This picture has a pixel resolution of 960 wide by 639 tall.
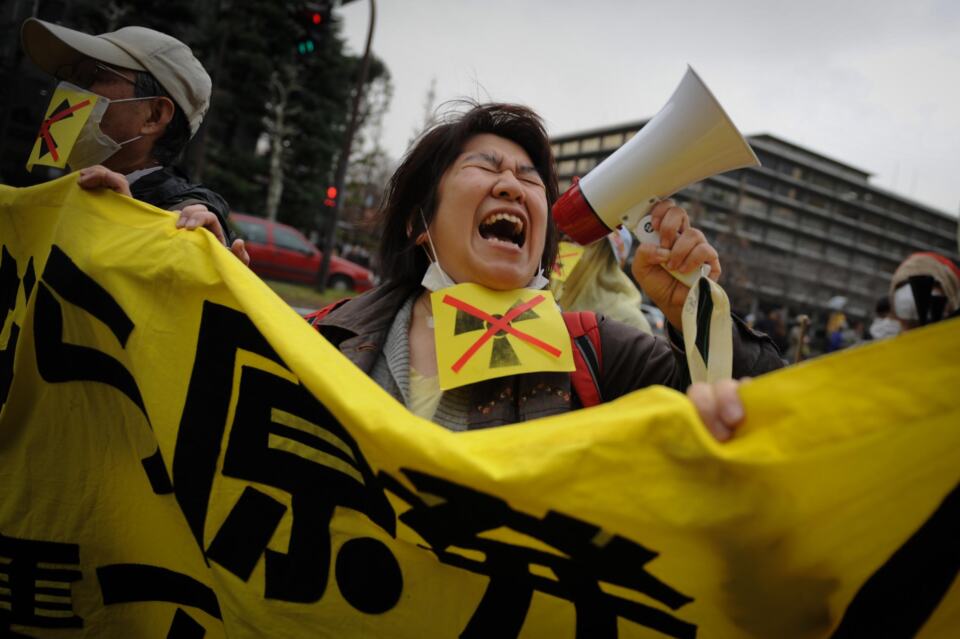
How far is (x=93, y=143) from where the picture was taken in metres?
1.75

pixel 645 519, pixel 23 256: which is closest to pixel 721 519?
pixel 645 519

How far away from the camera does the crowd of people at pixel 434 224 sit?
1357mm

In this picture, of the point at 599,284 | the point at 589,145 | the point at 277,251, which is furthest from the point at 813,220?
the point at 599,284

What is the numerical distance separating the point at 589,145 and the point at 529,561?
2889 inches

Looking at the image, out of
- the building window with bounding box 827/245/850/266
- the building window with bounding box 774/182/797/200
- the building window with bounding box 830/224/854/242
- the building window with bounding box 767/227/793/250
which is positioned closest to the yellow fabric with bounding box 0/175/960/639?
the building window with bounding box 767/227/793/250

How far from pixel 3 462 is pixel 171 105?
121 cm

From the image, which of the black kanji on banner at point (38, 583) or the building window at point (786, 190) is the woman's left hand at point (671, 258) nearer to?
the black kanji on banner at point (38, 583)

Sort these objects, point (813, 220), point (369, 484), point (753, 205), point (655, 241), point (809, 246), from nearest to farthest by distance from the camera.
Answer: point (369, 484), point (655, 241), point (753, 205), point (813, 220), point (809, 246)

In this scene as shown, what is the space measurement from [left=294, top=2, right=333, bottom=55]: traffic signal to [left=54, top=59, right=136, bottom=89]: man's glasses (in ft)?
22.9

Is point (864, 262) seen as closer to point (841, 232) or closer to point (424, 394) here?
point (841, 232)

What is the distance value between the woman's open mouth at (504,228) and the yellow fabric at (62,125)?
4.14 feet

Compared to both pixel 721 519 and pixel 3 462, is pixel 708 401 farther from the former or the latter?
pixel 3 462

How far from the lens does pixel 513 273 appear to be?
1.52 meters

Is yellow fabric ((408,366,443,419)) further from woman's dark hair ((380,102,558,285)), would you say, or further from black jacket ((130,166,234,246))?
black jacket ((130,166,234,246))
